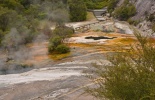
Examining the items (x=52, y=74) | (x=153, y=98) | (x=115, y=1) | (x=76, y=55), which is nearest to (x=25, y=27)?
(x=76, y=55)

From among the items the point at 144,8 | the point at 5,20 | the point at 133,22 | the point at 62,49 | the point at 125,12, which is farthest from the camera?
the point at 125,12

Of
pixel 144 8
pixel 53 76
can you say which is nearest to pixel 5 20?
pixel 53 76

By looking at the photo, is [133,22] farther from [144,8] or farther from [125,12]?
[125,12]

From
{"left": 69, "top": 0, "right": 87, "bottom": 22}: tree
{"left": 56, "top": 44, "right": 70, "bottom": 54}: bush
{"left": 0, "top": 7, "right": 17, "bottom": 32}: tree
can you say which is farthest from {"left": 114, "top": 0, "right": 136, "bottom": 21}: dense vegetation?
{"left": 56, "top": 44, "right": 70, "bottom": 54}: bush

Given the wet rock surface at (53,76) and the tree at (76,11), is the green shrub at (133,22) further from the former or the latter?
the wet rock surface at (53,76)

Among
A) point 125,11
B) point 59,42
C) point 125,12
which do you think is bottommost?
point 59,42

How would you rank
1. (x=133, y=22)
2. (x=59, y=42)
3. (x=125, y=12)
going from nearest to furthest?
(x=59, y=42) < (x=133, y=22) < (x=125, y=12)

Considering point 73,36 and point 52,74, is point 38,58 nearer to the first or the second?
point 52,74

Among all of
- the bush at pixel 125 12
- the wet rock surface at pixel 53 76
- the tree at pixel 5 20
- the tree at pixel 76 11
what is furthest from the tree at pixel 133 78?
the tree at pixel 76 11

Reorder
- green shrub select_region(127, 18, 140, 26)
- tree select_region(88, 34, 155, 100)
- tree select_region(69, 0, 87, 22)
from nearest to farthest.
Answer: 1. tree select_region(88, 34, 155, 100)
2. green shrub select_region(127, 18, 140, 26)
3. tree select_region(69, 0, 87, 22)

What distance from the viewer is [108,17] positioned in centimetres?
8475

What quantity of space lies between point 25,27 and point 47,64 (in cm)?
1649

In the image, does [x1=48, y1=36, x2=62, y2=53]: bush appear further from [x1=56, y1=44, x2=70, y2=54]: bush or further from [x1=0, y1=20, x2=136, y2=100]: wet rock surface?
[x1=56, y1=44, x2=70, y2=54]: bush

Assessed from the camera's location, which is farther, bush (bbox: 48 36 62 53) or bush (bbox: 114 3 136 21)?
bush (bbox: 114 3 136 21)
